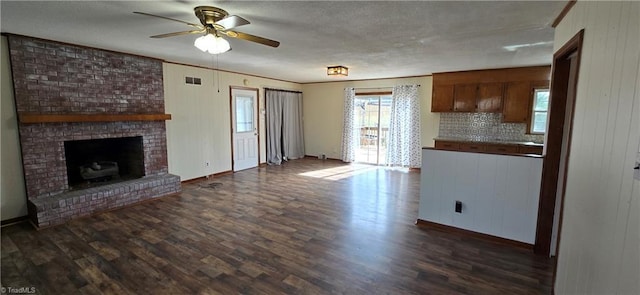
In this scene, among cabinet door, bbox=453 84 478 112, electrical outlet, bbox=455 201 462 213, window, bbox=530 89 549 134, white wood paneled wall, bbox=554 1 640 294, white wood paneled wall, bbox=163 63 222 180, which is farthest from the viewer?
cabinet door, bbox=453 84 478 112

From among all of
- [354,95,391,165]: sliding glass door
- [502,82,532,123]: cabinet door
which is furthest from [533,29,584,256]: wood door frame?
[354,95,391,165]: sliding glass door

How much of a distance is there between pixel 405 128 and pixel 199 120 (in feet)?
14.9

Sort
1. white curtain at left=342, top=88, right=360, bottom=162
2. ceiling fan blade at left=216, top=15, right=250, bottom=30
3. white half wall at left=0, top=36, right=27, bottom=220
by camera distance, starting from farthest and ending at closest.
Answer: white curtain at left=342, top=88, right=360, bottom=162
white half wall at left=0, top=36, right=27, bottom=220
ceiling fan blade at left=216, top=15, right=250, bottom=30

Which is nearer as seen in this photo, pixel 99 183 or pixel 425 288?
pixel 425 288

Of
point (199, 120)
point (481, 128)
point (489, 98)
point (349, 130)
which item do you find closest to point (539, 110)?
point (489, 98)

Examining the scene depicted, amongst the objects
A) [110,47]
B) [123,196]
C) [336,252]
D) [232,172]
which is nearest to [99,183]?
[123,196]

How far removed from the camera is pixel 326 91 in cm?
798

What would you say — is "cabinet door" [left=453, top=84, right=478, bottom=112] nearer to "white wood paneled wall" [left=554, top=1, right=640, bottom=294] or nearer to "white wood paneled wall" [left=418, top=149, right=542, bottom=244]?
"white wood paneled wall" [left=418, top=149, right=542, bottom=244]

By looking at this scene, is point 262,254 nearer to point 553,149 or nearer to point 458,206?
point 458,206

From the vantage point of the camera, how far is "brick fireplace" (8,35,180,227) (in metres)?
3.46

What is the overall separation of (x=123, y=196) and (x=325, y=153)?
203 inches

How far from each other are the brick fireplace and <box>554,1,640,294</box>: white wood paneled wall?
4911 millimetres

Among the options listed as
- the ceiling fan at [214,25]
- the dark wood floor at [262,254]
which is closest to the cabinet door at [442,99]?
the dark wood floor at [262,254]

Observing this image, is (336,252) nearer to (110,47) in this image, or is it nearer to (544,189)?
(544,189)
